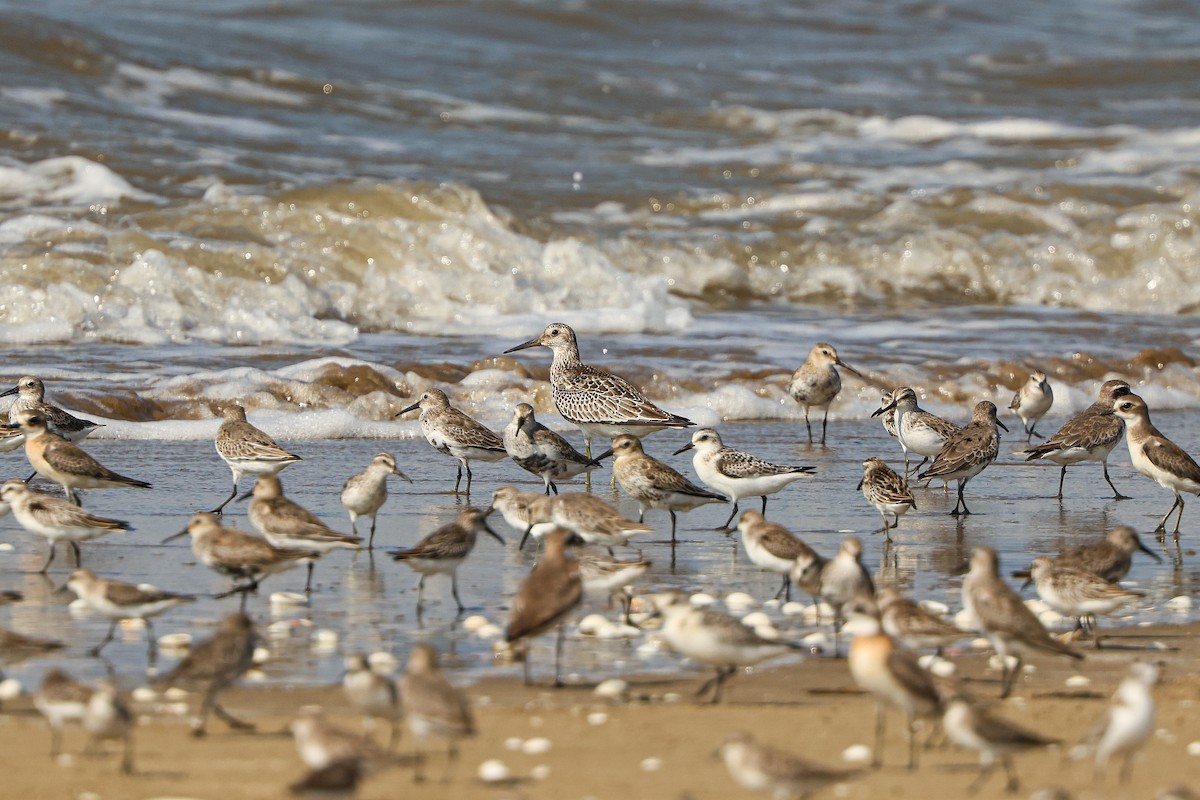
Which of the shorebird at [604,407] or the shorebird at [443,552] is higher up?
the shorebird at [443,552]

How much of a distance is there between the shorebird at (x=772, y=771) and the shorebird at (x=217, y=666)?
1818 mm

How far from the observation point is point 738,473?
9.58m

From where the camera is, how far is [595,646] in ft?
22.7

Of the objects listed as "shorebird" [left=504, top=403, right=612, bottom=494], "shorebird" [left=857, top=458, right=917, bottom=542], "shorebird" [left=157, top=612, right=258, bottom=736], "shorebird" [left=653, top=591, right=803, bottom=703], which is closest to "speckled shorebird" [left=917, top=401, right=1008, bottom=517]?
"shorebird" [left=857, top=458, right=917, bottom=542]

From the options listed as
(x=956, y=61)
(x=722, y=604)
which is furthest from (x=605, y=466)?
(x=956, y=61)

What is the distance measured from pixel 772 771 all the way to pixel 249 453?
5.99 meters

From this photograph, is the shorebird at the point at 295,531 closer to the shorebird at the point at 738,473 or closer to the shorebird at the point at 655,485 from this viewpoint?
the shorebird at the point at 655,485

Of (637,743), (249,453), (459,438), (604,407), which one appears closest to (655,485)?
(459,438)

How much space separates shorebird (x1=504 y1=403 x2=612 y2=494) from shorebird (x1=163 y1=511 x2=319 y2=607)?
11.2ft

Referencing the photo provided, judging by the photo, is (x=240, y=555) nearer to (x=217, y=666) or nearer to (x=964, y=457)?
(x=217, y=666)

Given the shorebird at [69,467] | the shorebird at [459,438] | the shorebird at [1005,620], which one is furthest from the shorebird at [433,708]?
the shorebird at [459,438]

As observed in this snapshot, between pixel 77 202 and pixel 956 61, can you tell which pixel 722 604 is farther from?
pixel 956 61

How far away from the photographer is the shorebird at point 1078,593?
6.80m

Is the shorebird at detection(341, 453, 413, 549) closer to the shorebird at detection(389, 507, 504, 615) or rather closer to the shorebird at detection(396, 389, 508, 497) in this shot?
the shorebird at detection(389, 507, 504, 615)
